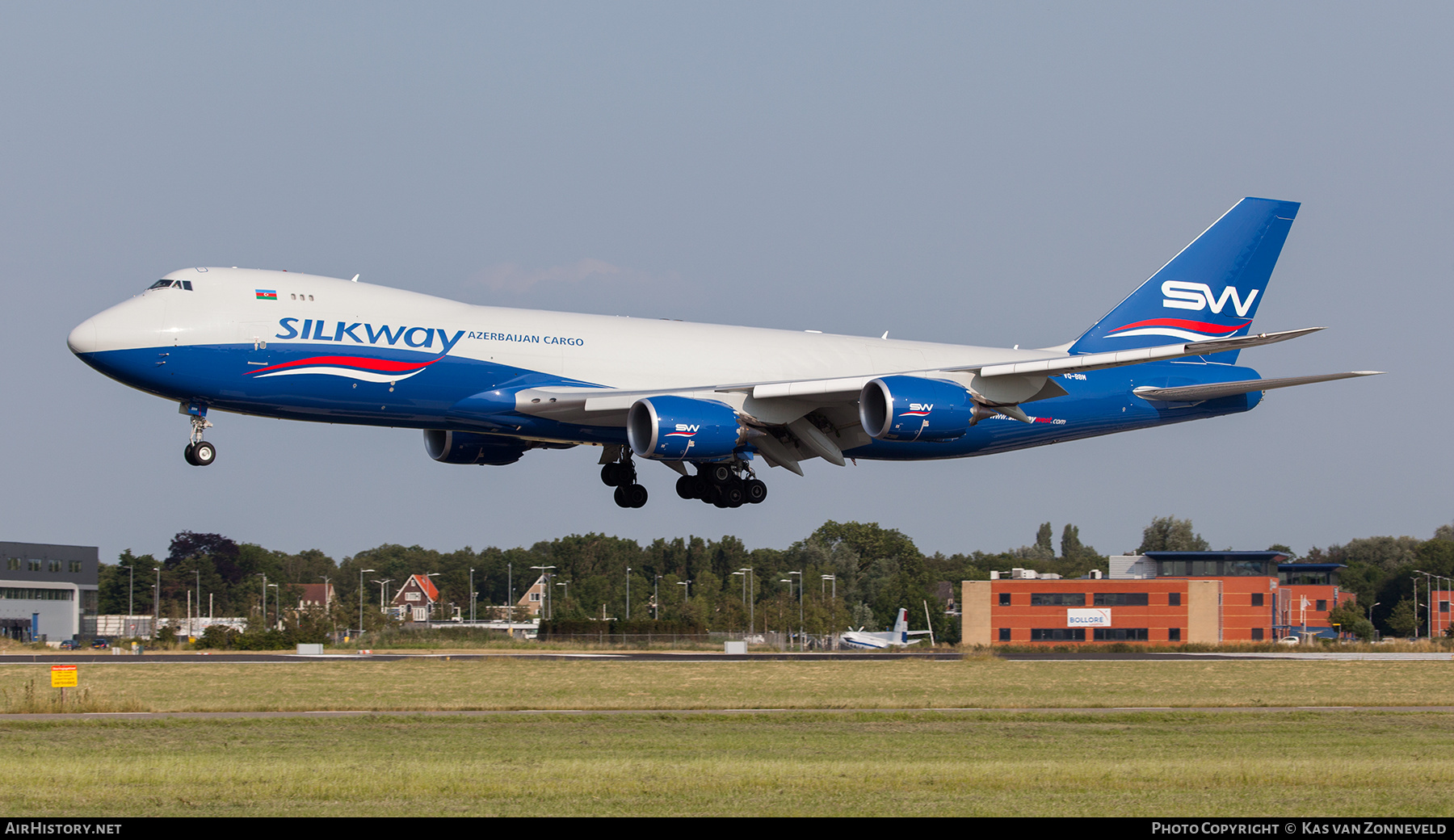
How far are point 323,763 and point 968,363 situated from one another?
83.8ft

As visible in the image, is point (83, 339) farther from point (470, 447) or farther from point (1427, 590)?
point (1427, 590)

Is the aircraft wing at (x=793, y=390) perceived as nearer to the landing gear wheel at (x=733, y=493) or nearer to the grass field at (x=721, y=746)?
the landing gear wheel at (x=733, y=493)

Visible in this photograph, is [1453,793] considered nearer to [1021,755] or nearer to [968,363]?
[1021,755]

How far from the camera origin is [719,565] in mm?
161500

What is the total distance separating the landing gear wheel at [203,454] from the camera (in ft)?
117

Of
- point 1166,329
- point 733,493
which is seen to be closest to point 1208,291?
point 1166,329

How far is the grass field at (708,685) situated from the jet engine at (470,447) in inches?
264

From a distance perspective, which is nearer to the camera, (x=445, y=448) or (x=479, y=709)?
(x=479, y=709)

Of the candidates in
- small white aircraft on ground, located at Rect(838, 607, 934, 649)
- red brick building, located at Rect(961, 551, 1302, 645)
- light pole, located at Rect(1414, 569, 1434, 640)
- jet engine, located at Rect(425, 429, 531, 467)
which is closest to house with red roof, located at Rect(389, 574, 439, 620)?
small white aircraft on ground, located at Rect(838, 607, 934, 649)

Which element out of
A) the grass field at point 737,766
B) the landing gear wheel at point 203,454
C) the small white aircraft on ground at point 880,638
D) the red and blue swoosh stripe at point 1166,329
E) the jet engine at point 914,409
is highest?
the red and blue swoosh stripe at point 1166,329

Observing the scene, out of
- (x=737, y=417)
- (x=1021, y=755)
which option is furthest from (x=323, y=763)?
(x=737, y=417)

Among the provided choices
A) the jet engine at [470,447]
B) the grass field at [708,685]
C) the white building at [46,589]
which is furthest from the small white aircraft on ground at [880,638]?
the jet engine at [470,447]

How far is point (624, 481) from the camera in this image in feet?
147

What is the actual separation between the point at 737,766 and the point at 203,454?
17.9 m
